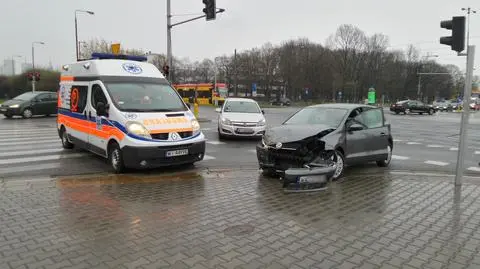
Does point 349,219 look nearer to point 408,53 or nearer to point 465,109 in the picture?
point 465,109

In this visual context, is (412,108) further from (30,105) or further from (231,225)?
(231,225)

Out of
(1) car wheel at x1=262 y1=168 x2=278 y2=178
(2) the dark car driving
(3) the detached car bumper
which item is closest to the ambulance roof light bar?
(3) the detached car bumper

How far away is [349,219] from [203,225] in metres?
2.00

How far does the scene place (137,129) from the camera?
7910 millimetres

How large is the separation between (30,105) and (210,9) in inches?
523

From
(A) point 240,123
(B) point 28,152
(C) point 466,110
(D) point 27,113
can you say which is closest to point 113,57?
(B) point 28,152

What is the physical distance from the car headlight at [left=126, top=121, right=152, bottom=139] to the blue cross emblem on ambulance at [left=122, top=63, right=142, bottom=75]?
6.30 feet

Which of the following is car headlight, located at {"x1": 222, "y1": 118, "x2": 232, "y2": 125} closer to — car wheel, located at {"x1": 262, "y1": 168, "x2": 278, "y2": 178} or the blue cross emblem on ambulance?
the blue cross emblem on ambulance

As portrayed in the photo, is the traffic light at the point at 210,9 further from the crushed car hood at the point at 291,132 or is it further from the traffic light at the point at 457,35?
the traffic light at the point at 457,35

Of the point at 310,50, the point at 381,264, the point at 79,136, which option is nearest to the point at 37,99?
the point at 79,136

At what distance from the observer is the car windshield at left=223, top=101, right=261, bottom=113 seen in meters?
15.9

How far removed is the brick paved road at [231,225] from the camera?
4.01m

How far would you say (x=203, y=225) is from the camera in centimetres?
501

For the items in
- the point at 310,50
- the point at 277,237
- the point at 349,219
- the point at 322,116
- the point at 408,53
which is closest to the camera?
the point at 277,237
